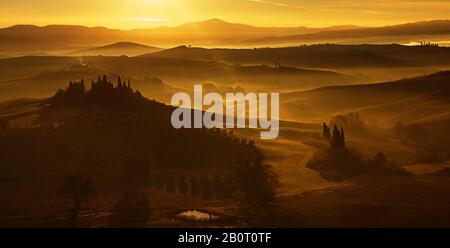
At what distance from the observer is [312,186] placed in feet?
289

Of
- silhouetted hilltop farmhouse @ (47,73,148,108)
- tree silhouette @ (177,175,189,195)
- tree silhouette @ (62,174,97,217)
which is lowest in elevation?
tree silhouette @ (177,175,189,195)

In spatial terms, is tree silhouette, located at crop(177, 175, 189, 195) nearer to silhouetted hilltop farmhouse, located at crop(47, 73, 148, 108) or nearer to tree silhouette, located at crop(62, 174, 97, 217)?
tree silhouette, located at crop(62, 174, 97, 217)

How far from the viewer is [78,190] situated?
257 feet

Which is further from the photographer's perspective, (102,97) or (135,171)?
(102,97)

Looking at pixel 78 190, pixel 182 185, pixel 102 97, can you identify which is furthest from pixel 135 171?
pixel 102 97

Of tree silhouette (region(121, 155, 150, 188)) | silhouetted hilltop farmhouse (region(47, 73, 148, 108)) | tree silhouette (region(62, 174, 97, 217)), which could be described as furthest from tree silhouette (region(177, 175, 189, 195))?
silhouetted hilltop farmhouse (region(47, 73, 148, 108))

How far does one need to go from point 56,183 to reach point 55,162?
8594 mm

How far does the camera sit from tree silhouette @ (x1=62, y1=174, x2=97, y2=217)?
76838 millimetres

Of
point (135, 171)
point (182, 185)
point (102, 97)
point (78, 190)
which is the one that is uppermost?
point (102, 97)

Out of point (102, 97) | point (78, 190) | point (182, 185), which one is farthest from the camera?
point (102, 97)

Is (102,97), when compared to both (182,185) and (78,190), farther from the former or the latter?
(78,190)

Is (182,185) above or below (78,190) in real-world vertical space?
below
